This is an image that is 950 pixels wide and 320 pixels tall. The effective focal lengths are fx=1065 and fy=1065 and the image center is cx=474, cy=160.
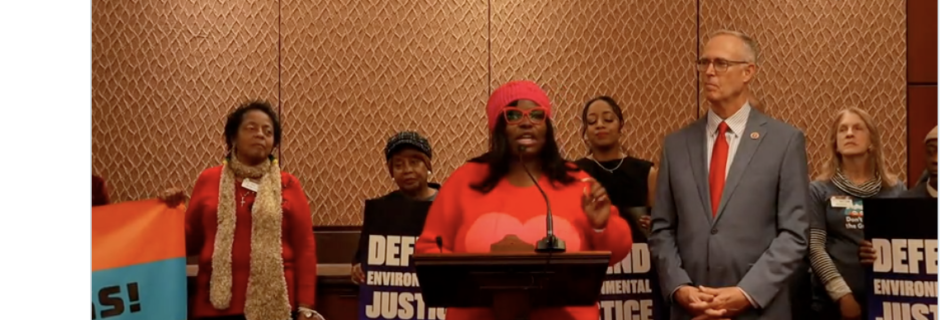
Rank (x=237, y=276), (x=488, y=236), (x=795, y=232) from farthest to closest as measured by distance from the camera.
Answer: (x=237, y=276) → (x=795, y=232) → (x=488, y=236)

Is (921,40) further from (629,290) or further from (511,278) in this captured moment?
(511,278)

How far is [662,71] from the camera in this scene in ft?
22.0

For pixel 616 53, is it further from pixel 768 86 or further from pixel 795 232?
pixel 795 232

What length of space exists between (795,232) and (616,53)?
3294 mm

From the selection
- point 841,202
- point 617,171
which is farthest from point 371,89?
point 841,202

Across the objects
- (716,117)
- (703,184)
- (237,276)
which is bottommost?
(237,276)

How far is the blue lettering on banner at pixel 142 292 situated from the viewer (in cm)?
443

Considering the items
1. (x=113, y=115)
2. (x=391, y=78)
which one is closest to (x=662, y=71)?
(x=391, y=78)

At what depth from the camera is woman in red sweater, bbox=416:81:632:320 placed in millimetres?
3289

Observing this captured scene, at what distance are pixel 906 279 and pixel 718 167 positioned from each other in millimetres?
1025

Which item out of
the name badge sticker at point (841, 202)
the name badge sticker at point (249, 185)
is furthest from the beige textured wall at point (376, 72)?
the name badge sticker at point (841, 202)

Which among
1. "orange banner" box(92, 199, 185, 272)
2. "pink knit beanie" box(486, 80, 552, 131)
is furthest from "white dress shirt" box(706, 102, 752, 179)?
"orange banner" box(92, 199, 185, 272)

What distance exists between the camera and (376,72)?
6719 millimetres

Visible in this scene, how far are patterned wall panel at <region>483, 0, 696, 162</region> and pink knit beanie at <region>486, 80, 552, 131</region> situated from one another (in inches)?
126
